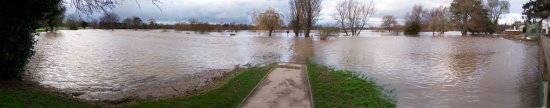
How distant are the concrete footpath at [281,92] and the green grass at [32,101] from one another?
3.58m

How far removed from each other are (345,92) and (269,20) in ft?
204

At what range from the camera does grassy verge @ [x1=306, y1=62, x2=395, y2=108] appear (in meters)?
10.5

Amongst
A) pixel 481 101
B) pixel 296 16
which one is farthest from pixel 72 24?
pixel 481 101

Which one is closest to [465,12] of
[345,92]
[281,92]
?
[345,92]

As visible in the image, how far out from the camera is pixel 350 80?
14750mm

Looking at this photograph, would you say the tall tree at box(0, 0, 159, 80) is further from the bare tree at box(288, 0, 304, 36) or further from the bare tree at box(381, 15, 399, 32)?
the bare tree at box(381, 15, 399, 32)

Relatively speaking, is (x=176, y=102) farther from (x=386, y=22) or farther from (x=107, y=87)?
(x=386, y=22)

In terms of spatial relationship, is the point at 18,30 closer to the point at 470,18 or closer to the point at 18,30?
the point at 18,30

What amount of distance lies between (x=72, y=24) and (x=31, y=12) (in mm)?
100570

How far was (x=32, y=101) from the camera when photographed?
374 inches

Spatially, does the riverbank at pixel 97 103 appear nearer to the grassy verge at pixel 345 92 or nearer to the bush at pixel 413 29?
the grassy verge at pixel 345 92

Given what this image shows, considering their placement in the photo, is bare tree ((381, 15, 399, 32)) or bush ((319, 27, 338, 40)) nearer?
bush ((319, 27, 338, 40))

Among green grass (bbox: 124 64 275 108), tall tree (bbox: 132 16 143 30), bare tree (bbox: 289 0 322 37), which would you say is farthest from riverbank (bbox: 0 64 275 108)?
tall tree (bbox: 132 16 143 30)

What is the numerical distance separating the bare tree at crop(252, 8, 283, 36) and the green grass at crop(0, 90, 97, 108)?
62883 millimetres
